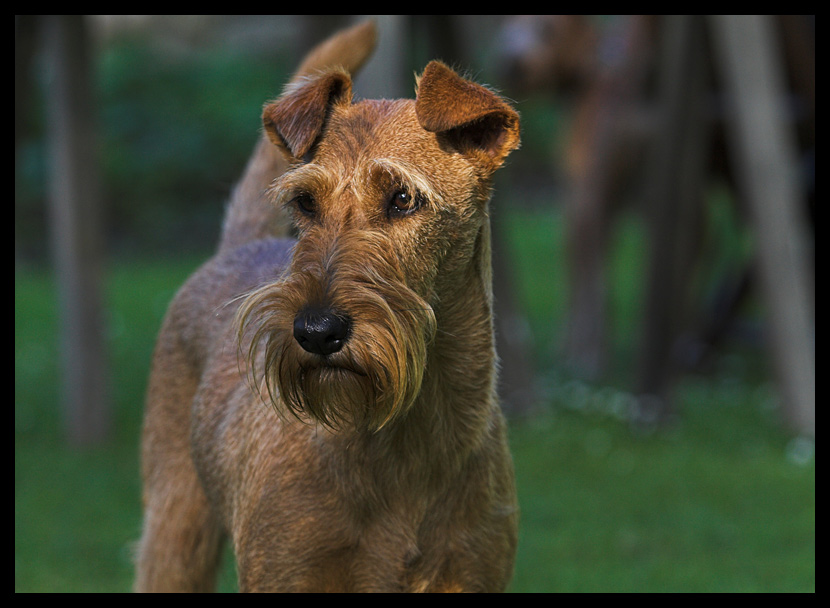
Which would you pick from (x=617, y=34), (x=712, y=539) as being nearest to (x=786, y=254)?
(x=712, y=539)

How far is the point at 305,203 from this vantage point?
2766 millimetres

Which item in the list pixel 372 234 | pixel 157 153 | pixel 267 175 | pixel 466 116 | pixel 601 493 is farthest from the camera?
pixel 157 153

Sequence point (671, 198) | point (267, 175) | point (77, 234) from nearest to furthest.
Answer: point (267, 175) → point (77, 234) → point (671, 198)

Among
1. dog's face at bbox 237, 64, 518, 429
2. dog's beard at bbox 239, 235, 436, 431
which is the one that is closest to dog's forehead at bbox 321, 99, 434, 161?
dog's face at bbox 237, 64, 518, 429

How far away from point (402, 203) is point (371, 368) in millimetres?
432

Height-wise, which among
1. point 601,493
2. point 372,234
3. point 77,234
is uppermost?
point 77,234

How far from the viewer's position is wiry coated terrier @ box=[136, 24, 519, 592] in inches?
99.7

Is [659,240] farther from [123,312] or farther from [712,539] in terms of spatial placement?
[123,312]

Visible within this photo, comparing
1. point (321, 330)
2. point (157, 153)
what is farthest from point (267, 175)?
point (157, 153)

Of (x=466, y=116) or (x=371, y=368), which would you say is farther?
(x=466, y=116)

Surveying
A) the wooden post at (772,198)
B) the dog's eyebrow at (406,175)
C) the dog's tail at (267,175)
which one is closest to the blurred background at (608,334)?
the wooden post at (772,198)

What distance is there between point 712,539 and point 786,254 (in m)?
1.91

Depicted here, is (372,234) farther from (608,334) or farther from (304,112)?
(608,334)

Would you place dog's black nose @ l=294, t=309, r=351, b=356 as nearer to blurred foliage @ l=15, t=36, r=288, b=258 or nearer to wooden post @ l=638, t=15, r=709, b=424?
wooden post @ l=638, t=15, r=709, b=424
